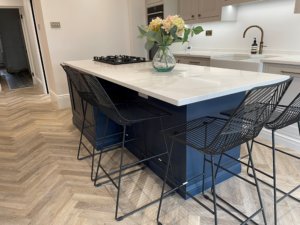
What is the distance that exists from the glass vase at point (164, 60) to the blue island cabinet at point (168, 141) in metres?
0.29

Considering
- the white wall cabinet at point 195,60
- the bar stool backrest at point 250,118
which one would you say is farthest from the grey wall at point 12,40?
the bar stool backrest at point 250,118

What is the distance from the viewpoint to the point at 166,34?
6.33 feet

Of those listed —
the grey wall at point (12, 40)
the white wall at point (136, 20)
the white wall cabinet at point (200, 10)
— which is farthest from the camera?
the grey wall at point (12, 40)

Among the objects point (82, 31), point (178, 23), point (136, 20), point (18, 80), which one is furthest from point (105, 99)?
point (18, 80)

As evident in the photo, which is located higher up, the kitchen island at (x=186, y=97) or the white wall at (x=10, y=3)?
the white wall at (x=10, y=3)

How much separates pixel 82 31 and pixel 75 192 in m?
3.25

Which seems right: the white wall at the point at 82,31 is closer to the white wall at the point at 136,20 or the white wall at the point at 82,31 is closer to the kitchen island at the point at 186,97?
the white wall at the point at 136,20

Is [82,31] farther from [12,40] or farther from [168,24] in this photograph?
[12,40]

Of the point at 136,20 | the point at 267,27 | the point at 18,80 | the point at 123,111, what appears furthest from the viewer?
the point at 18,80

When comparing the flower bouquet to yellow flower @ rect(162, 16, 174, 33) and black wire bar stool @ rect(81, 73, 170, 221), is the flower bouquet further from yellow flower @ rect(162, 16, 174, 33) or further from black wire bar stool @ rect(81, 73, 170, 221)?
black wire bar stool @ rect(81, 73, 170, 221)

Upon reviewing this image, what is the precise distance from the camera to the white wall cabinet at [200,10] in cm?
342

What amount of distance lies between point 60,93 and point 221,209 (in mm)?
3569

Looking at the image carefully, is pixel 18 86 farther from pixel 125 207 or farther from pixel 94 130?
pixel 125 207

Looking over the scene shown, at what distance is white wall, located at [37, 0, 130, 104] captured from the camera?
4074 mm
